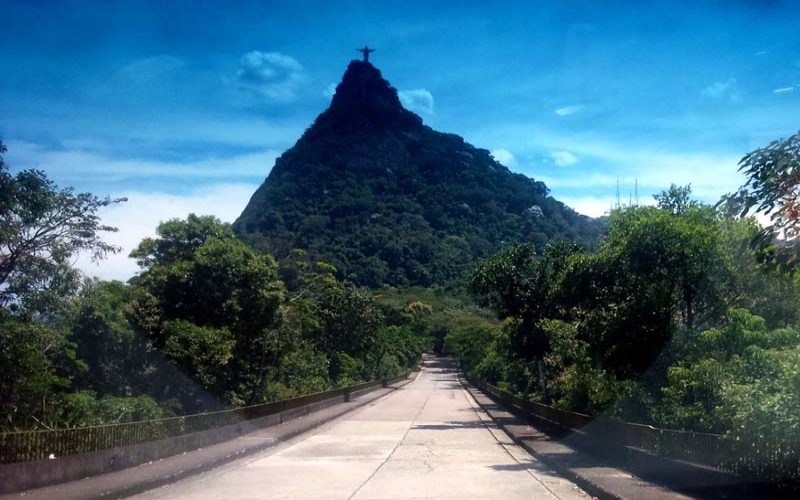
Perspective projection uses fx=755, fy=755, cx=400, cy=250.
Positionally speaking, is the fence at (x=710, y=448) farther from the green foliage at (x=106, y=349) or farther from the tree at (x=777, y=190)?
the green foliage at (x=106, y=349)

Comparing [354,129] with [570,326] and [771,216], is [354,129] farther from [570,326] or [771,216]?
[771,216]

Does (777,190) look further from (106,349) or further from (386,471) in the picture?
(106,349)

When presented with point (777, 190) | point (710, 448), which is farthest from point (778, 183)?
point (710, 448)

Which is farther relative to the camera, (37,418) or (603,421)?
(603,421)

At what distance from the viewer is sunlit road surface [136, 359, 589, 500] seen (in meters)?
12.7

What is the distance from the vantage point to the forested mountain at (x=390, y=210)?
477 feet

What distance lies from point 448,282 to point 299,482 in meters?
138

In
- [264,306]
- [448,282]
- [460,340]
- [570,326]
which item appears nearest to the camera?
[570,326]

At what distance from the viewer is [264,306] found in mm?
27250

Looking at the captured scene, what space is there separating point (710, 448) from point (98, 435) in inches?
409

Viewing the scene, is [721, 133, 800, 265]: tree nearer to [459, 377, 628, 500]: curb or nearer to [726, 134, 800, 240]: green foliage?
[726, 134, 800, 240]: green foliage

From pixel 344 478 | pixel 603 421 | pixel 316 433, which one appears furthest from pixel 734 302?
pixel 316 433

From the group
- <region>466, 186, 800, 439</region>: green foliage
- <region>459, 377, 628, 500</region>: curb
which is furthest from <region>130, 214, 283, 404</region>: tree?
<region>466, 186, 800, 439</region>: green foliage

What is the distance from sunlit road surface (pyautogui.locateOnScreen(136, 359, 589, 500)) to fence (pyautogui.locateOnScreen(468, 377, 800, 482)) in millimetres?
1720
